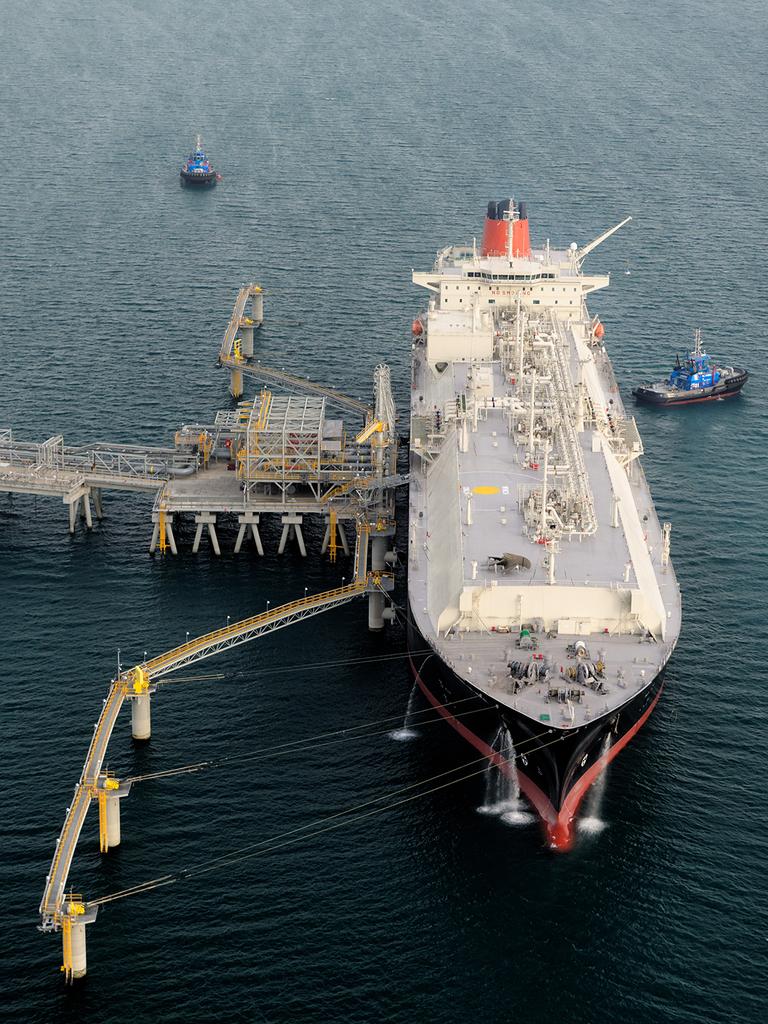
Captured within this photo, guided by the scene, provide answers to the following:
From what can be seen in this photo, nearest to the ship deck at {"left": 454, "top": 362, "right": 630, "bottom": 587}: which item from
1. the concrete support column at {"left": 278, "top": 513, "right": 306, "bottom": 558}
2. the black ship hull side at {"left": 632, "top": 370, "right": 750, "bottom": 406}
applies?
the concrete support column at {"left": 278, "top": 513, "right": 306, "bottom": 558}

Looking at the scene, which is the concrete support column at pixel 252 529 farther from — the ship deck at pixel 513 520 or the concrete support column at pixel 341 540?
the ship deck at pixel 513 520

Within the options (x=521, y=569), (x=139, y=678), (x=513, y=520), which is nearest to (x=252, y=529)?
(x=513, y=520)

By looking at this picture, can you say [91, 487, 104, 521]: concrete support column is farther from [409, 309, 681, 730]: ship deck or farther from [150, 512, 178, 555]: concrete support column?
[409, 309, 681, 730]: ship deck

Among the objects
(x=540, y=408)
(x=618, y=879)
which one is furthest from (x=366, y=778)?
(x=540, y=408)

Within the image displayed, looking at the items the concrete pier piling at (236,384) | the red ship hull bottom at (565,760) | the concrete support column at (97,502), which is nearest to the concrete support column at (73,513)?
the concrete support column at (97,502)

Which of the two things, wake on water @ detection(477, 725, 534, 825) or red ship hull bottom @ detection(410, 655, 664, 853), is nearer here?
red ship hull bottom @ detection(410, 655, 664, 853)

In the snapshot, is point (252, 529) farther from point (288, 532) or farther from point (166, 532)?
point (166, 532)

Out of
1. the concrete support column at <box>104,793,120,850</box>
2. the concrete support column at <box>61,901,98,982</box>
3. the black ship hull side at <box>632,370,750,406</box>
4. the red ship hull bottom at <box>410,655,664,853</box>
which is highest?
the black ship hull side at <box>632,370,750,406</box>
